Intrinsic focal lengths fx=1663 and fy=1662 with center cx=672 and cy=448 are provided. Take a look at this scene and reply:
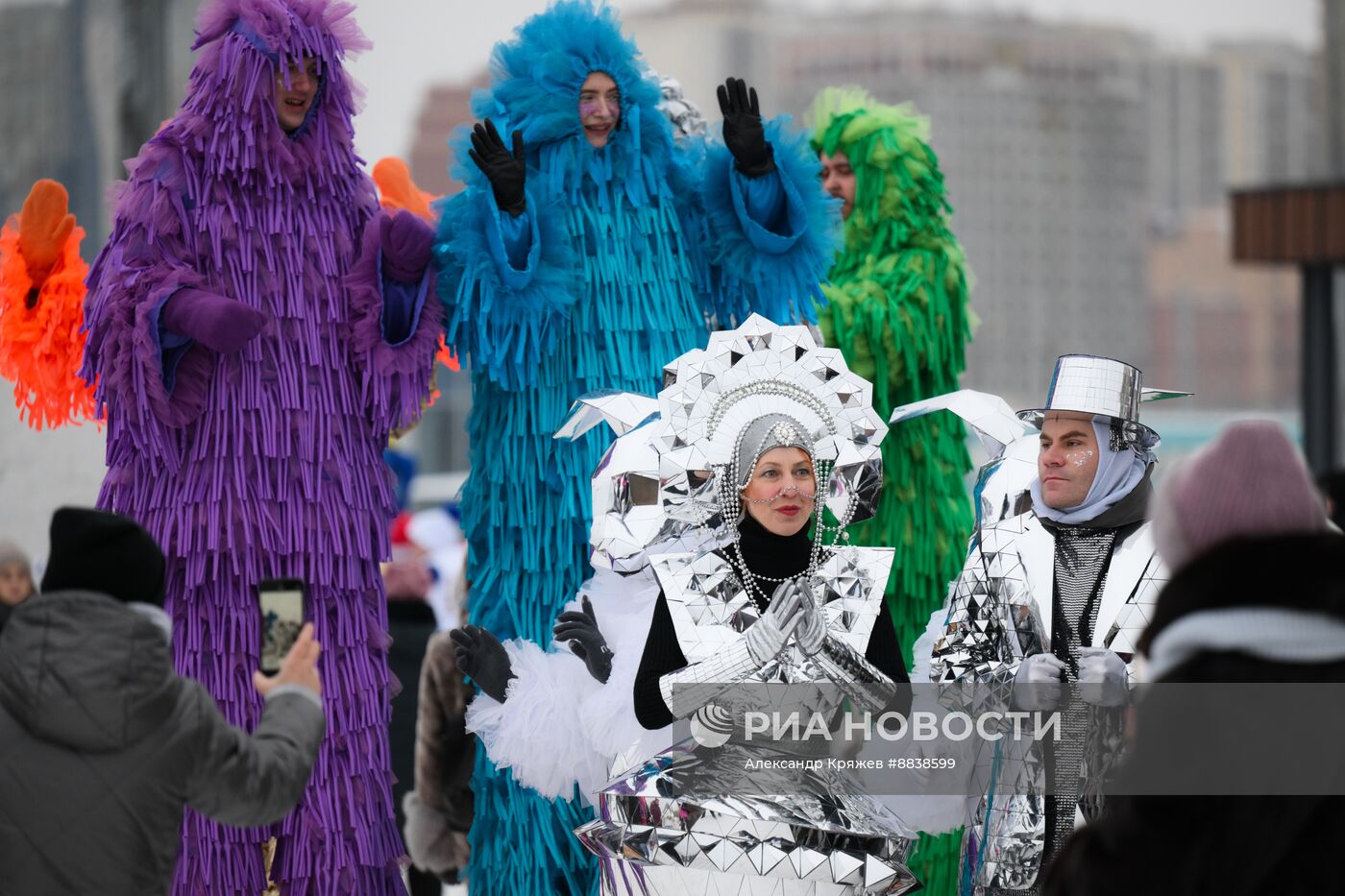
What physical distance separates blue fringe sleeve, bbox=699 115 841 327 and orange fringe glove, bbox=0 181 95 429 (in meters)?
1.52

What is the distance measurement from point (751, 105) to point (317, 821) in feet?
6.25

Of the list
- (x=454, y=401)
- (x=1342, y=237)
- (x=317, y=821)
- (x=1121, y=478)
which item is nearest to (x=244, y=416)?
(x=317, y=821)

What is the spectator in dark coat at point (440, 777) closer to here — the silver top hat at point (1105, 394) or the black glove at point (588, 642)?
the black glove at point (588, 642)

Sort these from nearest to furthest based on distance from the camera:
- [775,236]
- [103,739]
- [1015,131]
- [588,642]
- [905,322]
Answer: [103,739]
[588,642]
[775,236]
[905,322]
[1015,131]

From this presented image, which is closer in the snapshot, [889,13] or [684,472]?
[684,472]

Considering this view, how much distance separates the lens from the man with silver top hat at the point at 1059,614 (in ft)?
10.2

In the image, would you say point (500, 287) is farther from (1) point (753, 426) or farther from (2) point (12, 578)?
(2) point (12, 578)

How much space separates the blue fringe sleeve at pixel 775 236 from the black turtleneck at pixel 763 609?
1.02 metres

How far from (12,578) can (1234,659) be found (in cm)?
354

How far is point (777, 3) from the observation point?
83.3ft

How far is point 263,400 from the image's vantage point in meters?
3.69

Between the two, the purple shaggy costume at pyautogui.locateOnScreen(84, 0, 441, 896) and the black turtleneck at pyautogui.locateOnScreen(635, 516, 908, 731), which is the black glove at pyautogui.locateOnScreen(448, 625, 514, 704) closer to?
the purple shaggy costume at pyautogui.locateOnScreen(84, 0, 441, 896)

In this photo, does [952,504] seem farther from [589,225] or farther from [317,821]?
[317,821]

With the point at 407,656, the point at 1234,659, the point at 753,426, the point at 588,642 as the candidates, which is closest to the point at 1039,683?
the point at 753,426
